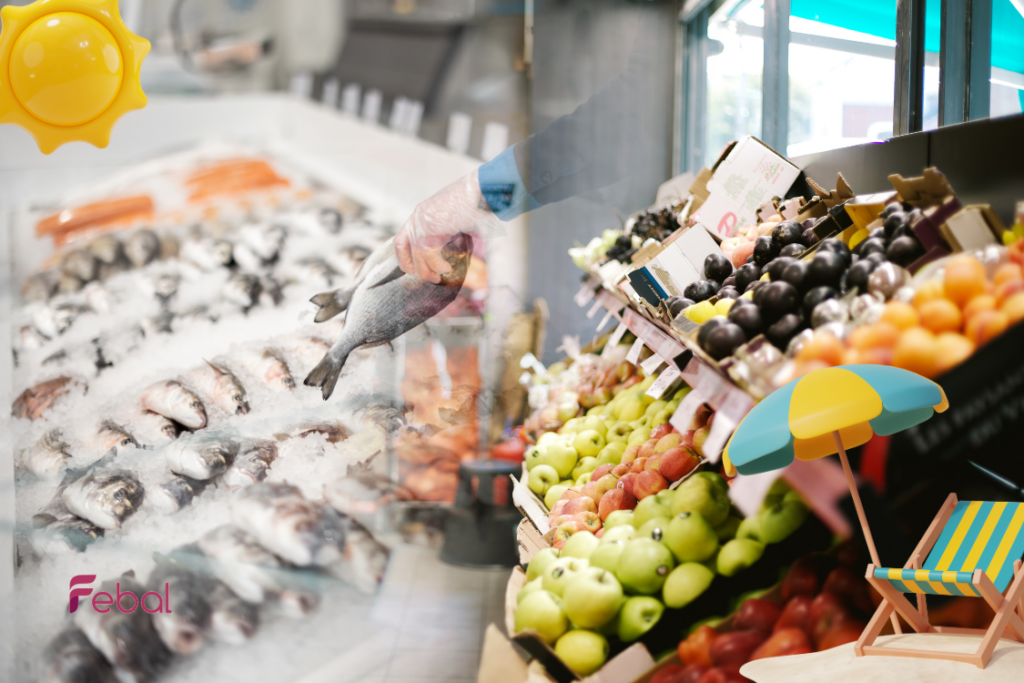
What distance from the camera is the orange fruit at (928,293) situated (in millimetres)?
1108

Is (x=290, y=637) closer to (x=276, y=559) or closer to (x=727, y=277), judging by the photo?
(x=276, y=559)

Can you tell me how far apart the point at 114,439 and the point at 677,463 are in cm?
162

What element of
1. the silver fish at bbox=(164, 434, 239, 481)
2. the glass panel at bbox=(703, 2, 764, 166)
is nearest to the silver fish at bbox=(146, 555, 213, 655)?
the silver fish at bbox=(164, 434, 239, 481)

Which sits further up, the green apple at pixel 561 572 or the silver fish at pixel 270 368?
the silver fish at pixel 270 368

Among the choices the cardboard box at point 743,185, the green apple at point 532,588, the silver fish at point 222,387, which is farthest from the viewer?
the cardboard box at point 743,185

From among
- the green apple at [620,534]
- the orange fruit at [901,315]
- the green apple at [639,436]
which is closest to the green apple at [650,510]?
the green apple at [620,534]

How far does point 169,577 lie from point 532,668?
1076 mm

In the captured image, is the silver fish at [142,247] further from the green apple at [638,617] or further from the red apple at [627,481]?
the green apple at [638,617]

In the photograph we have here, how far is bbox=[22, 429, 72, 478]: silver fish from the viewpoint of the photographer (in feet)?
5.94

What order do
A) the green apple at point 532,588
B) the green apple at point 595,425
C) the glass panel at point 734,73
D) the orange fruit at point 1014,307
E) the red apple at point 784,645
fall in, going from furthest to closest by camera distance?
the glass panel at point 734,73 → the green apple at point 595,425 → the green apple at point 532,588 → the red apple at point 784,645 → the orange fruit at point 1014,307

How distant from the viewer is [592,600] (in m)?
1.33

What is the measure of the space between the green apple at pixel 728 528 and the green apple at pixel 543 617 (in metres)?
0.40

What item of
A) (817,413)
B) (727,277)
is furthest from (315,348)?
(817,413)

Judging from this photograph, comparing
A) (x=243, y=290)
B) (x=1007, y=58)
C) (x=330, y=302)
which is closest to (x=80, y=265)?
(x=243, y=290)
